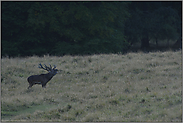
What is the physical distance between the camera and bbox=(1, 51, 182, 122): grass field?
9055 millimetres

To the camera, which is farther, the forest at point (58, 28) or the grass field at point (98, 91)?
the forest at point (58, 28)

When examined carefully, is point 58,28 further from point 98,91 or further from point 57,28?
point 98,91

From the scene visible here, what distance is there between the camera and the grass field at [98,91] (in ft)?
29.7

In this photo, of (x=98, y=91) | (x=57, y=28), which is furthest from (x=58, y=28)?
(x=98, y=91)

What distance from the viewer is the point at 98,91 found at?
12.5 metres

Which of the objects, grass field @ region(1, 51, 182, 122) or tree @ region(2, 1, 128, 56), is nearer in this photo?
grass field @ region(1, 51, 182, 122)

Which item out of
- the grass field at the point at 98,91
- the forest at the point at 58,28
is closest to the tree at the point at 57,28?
the forest at the point at 58,28

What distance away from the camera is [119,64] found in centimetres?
1792

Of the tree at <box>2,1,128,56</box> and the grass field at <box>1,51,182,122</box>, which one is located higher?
the tree at <box>2,1,128,56</box>

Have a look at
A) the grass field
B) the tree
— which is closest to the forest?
the tree

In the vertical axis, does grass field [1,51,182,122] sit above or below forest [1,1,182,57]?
below

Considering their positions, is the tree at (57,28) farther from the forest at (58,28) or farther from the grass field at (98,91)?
the grass field at (98,91)

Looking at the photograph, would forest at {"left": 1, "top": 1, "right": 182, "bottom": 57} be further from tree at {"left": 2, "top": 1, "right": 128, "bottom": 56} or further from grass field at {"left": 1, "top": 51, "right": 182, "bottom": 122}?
grass field at {"left": 1, "top": 51, "right": 182, "bottom": 122}

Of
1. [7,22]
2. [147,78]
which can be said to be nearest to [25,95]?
[147,78]
